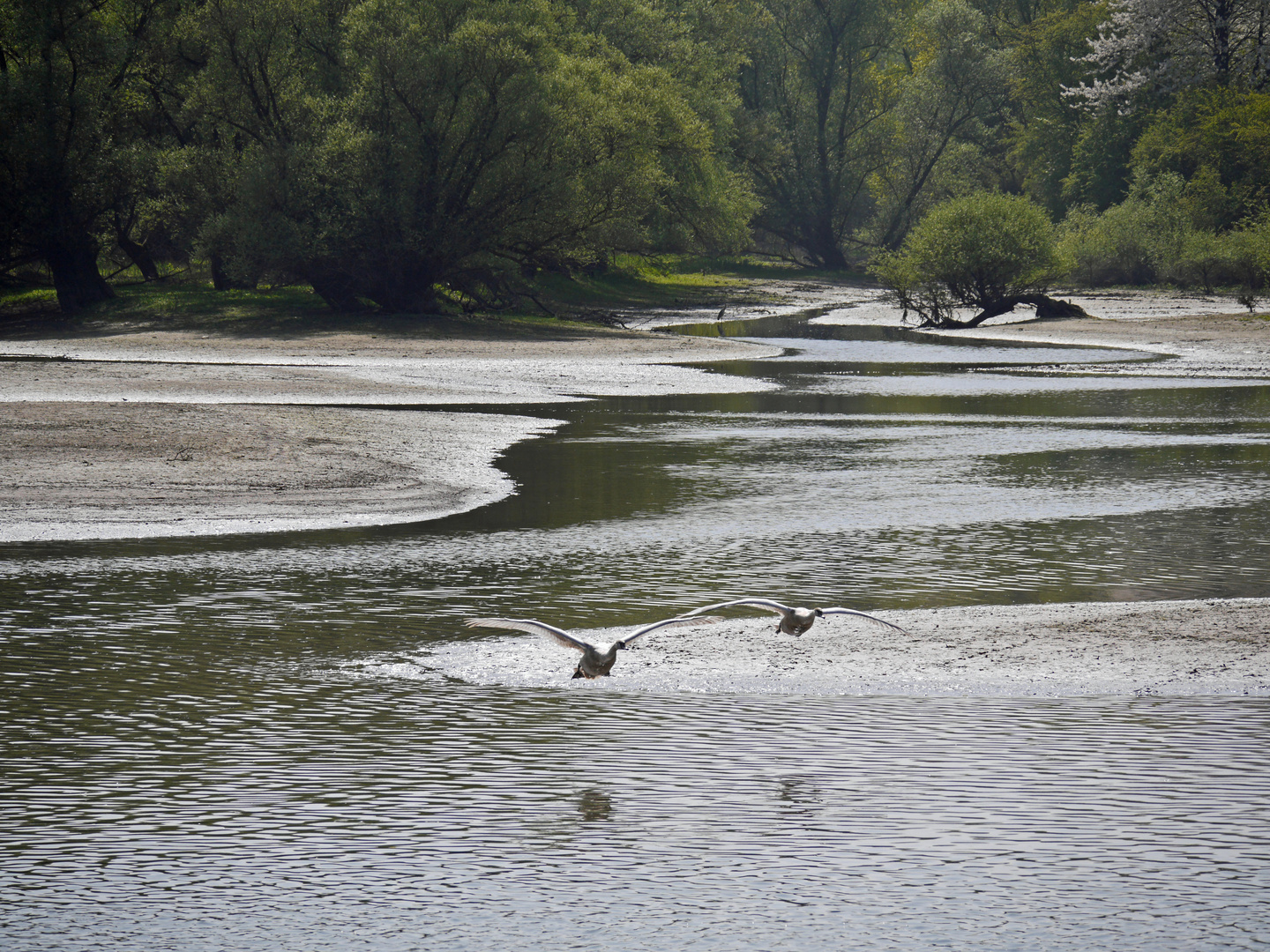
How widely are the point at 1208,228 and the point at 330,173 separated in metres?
38.7

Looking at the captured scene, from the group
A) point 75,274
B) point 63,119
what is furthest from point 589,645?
point 75,274

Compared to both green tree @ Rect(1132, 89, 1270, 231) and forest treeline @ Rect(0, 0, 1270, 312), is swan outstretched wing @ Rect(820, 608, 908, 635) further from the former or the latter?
green tree @ Rect(1132, 89, 1270, 231)

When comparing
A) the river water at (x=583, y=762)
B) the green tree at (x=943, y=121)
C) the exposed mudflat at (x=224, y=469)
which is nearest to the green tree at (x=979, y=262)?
the exposed mudflat at (x=224, y=469)

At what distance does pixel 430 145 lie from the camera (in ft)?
153

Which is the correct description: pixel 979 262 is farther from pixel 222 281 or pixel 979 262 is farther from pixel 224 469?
pixel 224 469

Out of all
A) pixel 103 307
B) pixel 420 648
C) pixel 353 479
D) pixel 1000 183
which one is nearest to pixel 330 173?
pixel 103 307

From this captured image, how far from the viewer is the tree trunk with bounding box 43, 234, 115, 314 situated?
4881 centimetres

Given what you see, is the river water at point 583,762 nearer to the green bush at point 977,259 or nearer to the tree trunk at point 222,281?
the tree trunk at point 222,281

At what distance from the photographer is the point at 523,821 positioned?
7.07 meters

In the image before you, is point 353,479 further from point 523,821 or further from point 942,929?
point 942,929

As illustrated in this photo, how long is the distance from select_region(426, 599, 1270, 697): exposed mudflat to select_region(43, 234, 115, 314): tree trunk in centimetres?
4241

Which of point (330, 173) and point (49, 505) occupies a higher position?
point (330, 173)

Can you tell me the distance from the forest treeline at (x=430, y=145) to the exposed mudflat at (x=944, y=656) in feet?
120

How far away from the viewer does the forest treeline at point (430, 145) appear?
150 ft
